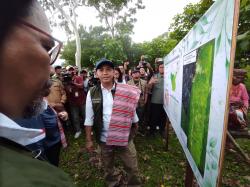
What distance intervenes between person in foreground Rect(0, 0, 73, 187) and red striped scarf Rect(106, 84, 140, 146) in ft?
7.00

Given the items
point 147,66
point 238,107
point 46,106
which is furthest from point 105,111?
point 147,66

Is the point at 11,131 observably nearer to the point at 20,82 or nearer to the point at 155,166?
the point at 20,82

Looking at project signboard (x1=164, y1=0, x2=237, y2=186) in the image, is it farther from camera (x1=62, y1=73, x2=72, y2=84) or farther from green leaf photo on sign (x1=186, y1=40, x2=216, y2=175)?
camera (x1=62, y1=73, x2=72, y2=84)

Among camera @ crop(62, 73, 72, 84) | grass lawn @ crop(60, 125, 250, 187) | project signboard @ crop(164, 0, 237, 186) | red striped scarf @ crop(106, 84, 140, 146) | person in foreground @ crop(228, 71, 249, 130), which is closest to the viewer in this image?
project signboard @ crop(164, 0, 237, 186)

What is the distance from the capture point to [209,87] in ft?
5.18

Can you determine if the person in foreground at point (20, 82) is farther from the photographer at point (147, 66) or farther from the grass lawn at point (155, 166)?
the photographer at point (147, 66)

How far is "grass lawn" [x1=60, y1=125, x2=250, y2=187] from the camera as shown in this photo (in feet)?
12.1

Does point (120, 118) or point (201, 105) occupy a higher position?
point (201, 105)

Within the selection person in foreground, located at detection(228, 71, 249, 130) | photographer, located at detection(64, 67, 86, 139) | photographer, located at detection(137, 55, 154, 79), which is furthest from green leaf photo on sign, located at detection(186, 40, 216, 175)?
photographer, located at detection(137, 55, 154, 79)

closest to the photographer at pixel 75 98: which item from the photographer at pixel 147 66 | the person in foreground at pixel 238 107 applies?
the photographer at pixel 147 66

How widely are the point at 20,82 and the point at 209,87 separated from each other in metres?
1.24

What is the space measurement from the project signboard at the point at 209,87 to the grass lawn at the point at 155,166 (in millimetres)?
1780

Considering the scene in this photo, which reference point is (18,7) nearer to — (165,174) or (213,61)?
(213,61)

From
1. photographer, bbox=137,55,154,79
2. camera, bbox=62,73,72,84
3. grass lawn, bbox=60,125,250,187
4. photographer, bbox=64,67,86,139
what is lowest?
grass lawn, bbox=60,125,250,187
